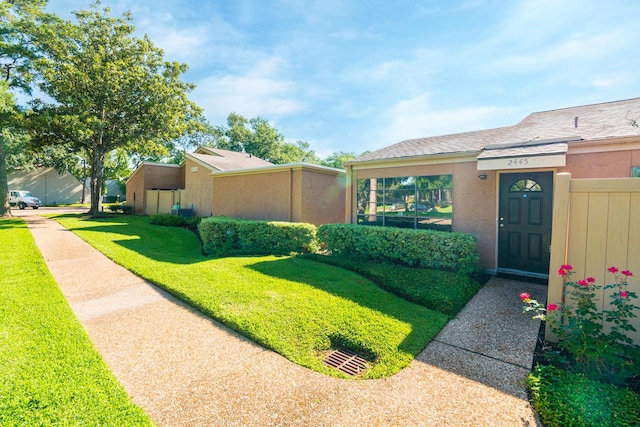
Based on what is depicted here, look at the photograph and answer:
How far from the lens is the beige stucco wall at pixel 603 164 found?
6.08 metres

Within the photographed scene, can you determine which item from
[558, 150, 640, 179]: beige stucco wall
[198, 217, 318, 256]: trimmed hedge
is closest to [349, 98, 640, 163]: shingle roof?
[558, 150, 640, 179]: beige stucco wall

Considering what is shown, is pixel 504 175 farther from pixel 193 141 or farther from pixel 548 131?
pixel 193 141

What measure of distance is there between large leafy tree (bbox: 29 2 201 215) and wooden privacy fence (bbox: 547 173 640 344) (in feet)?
71.7

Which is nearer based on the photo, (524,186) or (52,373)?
(52,373)

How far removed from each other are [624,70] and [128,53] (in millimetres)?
24323

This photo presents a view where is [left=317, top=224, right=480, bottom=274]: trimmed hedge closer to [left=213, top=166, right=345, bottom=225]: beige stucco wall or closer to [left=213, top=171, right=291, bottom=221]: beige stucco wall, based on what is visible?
[left=213, top=166, right=345, bottom=225]: beige stucco wall

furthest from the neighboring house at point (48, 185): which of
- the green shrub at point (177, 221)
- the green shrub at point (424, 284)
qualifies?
the green shrub at point (424, 284)

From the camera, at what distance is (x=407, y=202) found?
902 cm

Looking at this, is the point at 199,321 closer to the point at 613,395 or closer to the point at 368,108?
the point at 613,395

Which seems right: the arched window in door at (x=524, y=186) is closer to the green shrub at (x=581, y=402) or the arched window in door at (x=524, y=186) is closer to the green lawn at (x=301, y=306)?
the green lawn at (x=301, y=306)

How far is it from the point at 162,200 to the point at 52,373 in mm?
19381

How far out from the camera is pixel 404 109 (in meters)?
12.7

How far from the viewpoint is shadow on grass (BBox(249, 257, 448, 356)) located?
4314 mm

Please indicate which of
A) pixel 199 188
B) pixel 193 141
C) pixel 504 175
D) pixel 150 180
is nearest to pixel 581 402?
pixel 504 175
